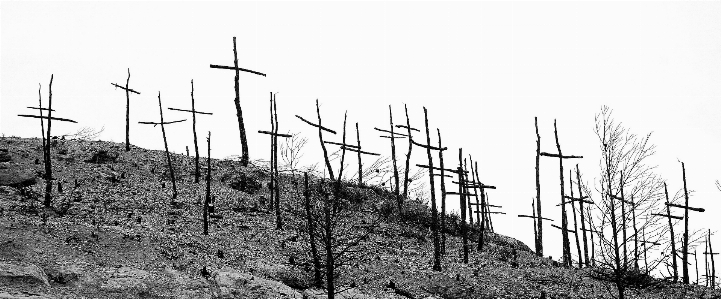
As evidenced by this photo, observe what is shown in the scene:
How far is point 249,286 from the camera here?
20.1m

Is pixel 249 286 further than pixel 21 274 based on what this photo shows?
Yes

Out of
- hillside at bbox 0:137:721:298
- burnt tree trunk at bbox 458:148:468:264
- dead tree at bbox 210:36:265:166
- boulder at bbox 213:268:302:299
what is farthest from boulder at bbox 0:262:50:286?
dead tree at bbox 210:36:265:166

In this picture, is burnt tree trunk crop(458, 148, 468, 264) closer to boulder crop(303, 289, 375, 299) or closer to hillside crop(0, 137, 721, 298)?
hillside crop(0, 137, 721, 298)

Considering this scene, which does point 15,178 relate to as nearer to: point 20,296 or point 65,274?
point 65,274

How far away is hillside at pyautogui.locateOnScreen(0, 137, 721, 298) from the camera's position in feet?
63.1

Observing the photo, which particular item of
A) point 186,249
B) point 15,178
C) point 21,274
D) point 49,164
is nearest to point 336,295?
point 186,249

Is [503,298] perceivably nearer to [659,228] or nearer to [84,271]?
[659,228]

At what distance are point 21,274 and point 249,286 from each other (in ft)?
23.9

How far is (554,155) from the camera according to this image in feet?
109

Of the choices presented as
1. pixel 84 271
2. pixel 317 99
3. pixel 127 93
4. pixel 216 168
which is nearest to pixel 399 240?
pixel 317 99

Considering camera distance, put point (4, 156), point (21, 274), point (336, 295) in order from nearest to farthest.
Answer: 1. point (21, 274)
2. point (336, 295)
3. point (4, 156)

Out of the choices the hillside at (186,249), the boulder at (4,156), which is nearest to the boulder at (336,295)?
the hillside at (186,249)

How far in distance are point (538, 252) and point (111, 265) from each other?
1028 inches

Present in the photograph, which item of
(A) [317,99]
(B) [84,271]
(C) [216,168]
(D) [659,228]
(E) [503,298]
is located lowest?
(E) [503,298]
